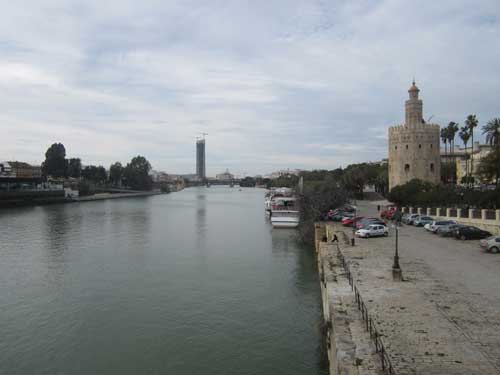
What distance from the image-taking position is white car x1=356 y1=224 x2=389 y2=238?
27688 mm

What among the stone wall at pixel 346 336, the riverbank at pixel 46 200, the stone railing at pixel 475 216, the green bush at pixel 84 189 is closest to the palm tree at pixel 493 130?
the stone railing at pixel 475 216

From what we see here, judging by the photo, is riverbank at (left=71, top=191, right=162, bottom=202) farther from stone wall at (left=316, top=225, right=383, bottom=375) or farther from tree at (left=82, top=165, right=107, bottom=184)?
stone wall at (left=316, top=225, right=383, bottom=375)

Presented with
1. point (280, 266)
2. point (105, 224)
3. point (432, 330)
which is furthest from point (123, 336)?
point (105, 224)

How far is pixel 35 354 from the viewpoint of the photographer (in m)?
14.8

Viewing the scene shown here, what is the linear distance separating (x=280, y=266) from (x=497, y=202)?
687 inches

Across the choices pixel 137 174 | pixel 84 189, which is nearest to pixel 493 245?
pixel 84 189

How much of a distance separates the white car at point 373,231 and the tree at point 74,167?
12101 cm

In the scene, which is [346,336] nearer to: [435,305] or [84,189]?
[435,305]

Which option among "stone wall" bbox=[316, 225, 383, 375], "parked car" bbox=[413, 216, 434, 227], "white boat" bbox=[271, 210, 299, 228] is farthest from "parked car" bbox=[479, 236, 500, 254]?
"white boat" bbox=[271, 210, 299, 228]

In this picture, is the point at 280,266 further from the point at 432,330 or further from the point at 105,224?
the point at 105,224

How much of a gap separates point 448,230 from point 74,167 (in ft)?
416

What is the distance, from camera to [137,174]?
516 ft

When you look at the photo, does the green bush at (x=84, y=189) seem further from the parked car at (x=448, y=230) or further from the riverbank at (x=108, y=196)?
the parked car at (x=448, y=230)

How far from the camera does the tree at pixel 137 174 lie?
154837 millimetres
